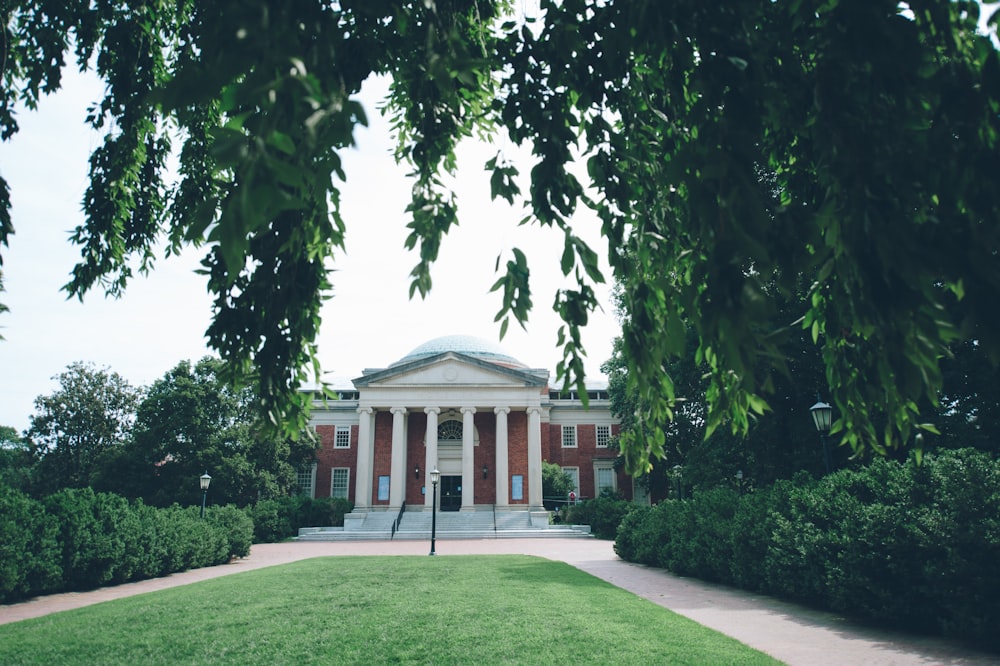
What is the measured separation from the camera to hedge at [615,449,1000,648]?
7.54 m

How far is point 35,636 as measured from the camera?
866cm

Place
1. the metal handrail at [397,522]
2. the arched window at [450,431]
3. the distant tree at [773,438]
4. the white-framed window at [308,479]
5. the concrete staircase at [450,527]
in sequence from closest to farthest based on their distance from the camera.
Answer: the distant tree at [773,438] → the concrete staircase at [450,527] → the metal handrail at [397,522] → the arched window at [450,431] → the white-framed window at [308,479]

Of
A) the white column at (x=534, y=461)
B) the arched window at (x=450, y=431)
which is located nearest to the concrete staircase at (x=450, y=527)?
the white column at (x=534, y=461)

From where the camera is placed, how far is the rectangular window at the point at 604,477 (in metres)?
48.5

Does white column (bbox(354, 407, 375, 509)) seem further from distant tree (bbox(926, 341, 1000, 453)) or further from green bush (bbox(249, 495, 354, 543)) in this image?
distant tree (bbox(926, 341, 1000, 453))

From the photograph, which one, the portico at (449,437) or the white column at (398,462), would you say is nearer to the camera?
the white column at (398,462)

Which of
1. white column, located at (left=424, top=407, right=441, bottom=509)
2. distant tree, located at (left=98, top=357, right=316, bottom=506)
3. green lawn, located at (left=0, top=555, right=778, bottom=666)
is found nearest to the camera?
green lawn, located at (left=0, top=555, right=778, bottom=666)

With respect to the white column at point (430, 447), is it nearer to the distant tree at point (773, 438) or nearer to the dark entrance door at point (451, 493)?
the dark entrance door at point (451, 493)

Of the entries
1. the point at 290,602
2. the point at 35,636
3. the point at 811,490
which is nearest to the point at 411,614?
the point at 290,602

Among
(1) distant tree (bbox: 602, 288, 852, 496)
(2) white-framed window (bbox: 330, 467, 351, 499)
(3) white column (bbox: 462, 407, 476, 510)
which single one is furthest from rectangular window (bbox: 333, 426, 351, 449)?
(1) distant tree (bbox: 602, 288, 852, 496)

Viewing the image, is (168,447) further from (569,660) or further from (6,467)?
(6,467)

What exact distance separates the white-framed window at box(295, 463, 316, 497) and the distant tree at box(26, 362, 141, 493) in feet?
41.1

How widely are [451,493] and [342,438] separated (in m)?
10.7

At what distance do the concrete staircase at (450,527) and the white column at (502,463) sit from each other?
4.19ft
